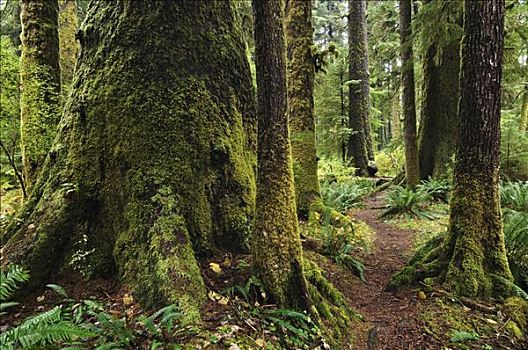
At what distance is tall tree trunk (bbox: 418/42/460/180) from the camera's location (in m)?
10.2

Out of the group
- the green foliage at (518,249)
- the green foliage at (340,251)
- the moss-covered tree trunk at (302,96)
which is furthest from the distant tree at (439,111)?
the green foliage at (340,251)

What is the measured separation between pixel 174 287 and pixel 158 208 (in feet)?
3.18

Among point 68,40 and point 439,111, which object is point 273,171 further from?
point 68,40

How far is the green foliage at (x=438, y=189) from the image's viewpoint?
9344 millimetres

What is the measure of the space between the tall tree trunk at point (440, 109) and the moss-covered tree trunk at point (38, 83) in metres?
9.81

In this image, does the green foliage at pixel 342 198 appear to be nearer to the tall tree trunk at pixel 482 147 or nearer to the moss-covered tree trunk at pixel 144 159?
the tall tree trunk at pixel 482 147

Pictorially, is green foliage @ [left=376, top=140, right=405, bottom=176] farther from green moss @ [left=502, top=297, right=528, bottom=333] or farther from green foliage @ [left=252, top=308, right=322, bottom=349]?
green foliage @ [left=252, top=308, right=322, bottom=349]

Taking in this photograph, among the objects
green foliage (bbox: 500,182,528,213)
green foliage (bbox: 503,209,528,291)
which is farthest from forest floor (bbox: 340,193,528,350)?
green foliage (bbox: 500,182,528,213)

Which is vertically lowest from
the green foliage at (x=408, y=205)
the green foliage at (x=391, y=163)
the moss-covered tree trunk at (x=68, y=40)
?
the green foliage at (x=408, y=205)

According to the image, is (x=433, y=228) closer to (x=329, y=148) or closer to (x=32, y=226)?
(x=32, y=226)

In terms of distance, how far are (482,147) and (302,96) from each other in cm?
383

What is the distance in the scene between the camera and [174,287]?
11.0 ft

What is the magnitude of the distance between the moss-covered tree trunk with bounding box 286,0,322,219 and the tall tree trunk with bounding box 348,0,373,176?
327 inches

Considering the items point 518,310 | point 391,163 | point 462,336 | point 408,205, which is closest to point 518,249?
point 518,310
